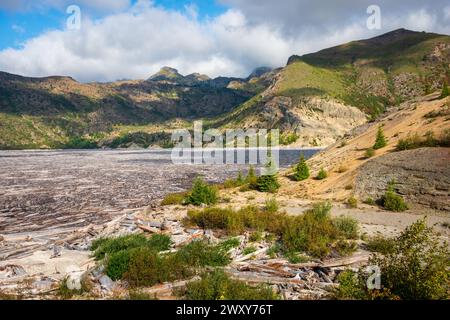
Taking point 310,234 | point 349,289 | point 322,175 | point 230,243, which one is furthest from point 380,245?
point 322,175

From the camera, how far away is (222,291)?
11445 mm

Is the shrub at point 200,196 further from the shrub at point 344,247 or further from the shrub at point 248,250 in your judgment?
the shrub at point 344,247

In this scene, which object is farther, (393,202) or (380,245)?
(393,202)

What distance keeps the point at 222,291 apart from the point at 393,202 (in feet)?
64.0

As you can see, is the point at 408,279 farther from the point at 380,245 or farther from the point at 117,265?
the point at 117,265

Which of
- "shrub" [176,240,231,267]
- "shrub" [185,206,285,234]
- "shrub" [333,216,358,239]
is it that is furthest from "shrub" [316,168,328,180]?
"shrub" [176,240,231,267]

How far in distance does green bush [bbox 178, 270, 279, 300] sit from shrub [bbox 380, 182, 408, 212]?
17786 millimetres

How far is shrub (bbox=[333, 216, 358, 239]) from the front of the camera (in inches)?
749

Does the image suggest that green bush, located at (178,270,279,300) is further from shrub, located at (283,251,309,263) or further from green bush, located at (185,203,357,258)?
green bush, located at (185,203,357,258)

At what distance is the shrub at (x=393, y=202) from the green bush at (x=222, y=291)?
1779 cm
